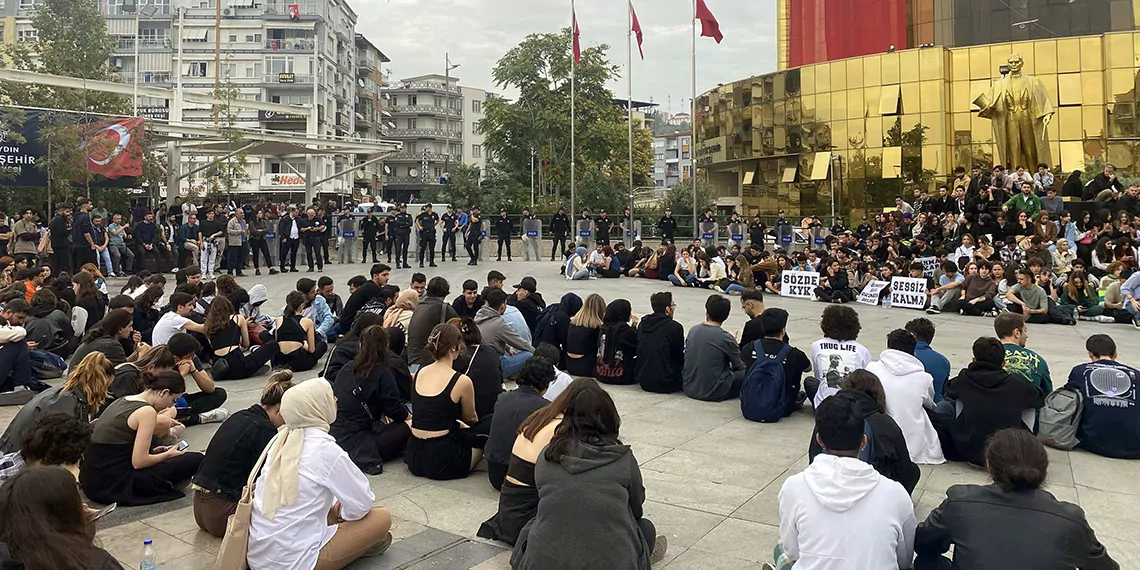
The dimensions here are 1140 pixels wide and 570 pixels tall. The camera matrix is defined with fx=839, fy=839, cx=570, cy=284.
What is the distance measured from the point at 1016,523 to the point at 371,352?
Result: 14.5 ft

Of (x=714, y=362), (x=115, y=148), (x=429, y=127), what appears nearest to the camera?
(x=714, y=362)

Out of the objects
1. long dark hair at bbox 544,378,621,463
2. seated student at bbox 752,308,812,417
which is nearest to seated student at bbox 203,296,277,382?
seated student at bbox 752,308,812,417

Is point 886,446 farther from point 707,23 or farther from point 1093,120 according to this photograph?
point 1093,120

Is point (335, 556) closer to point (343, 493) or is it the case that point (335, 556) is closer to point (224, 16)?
point (343, 493)

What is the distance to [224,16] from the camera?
71.1m

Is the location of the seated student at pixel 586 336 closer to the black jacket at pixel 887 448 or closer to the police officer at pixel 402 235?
the black jacket at pixel 887 448

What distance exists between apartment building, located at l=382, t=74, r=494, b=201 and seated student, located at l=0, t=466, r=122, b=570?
83.8m

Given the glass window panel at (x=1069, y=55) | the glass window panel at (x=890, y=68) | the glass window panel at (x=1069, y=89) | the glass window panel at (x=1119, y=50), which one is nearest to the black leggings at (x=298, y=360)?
the glass window panel at (x=890, y=68)

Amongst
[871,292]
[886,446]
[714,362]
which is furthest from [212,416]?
[871,292]

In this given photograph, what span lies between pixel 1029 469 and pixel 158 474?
5.14 meters

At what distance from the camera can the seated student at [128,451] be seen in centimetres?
541

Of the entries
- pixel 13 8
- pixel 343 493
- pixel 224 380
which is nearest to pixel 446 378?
pixel 343 493

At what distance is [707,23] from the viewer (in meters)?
31.0

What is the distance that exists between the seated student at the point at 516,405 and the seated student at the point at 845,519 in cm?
204
